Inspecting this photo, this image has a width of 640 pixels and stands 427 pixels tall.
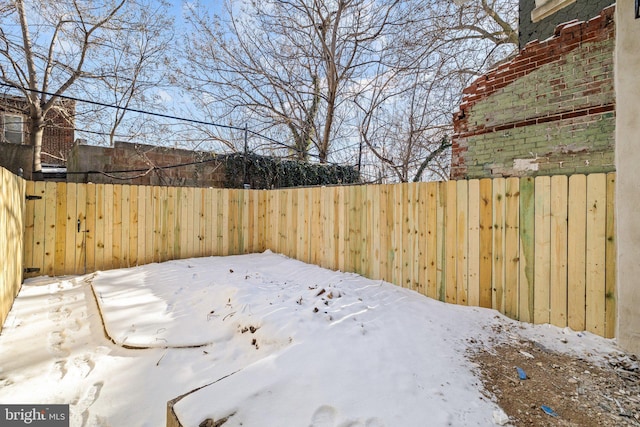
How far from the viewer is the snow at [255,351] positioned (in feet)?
5.02

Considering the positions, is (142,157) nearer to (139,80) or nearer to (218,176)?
(218,176)

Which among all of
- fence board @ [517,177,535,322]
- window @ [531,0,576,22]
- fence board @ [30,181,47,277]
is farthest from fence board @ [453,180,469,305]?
fence board @ [30,181,47,277]

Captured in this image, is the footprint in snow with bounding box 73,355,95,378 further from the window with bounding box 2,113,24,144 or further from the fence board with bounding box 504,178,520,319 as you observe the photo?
the window with bounding box 2,113,24,144

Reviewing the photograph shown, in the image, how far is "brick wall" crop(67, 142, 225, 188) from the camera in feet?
18.6

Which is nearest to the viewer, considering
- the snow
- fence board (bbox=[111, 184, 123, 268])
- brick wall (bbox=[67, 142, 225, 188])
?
the snow

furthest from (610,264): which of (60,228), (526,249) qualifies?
(60,228)

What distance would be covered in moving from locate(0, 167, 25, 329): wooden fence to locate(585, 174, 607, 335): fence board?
16.3ft

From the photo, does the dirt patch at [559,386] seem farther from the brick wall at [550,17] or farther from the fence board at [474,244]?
the brick wall at [550,17]

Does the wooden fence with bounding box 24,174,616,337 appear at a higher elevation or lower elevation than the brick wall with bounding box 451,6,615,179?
lower

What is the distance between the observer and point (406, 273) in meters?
3.50

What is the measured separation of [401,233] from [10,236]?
422 centimetres

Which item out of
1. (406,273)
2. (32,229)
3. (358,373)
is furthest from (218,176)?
(358,373)

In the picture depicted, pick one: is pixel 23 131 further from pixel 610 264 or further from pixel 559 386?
pixel 610 264

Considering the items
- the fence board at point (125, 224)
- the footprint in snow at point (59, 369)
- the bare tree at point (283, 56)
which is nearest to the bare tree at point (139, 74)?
the bare tree at point (283, 56)
